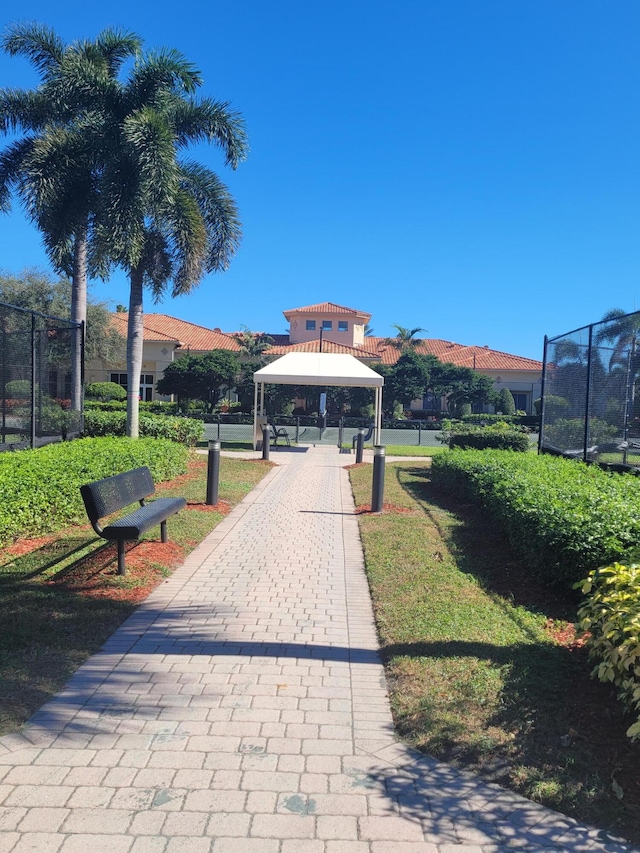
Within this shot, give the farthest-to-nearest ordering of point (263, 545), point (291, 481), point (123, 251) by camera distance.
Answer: point (123, 251) < point (291, 481) < point (263, 545)

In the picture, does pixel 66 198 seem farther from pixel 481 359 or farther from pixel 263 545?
pixel 481 359

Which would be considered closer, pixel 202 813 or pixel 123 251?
pixel 202 813

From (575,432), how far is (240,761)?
30.5 ft

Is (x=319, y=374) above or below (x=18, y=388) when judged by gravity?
above

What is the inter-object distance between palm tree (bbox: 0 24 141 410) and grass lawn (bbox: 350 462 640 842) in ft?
39.7

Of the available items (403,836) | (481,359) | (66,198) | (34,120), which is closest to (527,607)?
(403,836)

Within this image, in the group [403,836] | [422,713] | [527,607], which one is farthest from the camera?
[527,607]

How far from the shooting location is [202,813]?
8.89ft

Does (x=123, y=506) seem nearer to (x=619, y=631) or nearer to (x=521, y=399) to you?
(x=619, y=631)

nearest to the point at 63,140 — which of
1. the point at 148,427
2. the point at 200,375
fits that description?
the point at 148,427

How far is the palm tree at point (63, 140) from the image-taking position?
15.9m

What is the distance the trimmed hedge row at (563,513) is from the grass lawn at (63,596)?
3.45 m

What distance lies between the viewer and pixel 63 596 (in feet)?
17.5

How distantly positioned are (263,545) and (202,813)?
5.06 m
